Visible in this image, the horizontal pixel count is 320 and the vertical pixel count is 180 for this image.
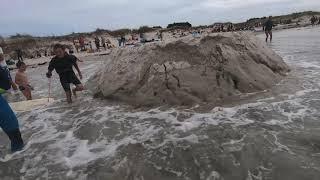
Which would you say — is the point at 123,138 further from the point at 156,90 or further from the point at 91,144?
the point at 156,90

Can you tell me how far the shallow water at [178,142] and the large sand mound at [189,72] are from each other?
531 mm

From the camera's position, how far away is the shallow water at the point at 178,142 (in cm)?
499

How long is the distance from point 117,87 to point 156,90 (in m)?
1.32

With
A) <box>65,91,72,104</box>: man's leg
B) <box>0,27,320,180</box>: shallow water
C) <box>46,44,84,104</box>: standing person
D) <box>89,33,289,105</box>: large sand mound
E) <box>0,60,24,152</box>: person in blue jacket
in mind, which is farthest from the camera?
<box>65,91,72,104</box>: man's leg

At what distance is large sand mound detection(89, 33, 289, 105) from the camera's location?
28.3 ft

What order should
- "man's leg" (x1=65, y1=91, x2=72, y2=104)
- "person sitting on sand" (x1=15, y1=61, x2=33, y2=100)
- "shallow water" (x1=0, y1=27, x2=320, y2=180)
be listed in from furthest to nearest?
"person sitting on sand" (x1=15, y1=61, x2=33, y2=100), "man's leg" (x1=65, y1=91, x2=72, y2=104), "shallow water" (x1=0, y1=27, x2=320, y2=180)

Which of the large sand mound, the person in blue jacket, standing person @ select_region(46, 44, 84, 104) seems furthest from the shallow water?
standing person @ select_region(46, 44, 84, 104)

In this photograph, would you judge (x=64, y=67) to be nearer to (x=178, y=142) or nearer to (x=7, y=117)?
(x=7, y=117)

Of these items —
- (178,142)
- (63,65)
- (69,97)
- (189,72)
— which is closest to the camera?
(178,142)

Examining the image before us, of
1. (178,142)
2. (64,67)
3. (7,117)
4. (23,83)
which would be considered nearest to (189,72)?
(178,142)

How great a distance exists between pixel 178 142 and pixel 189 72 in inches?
119

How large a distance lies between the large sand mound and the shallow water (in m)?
0.53

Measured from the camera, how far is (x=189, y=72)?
8805 millimetres

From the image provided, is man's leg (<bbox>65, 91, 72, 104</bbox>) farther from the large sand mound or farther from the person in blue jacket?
the person in blue jacket
